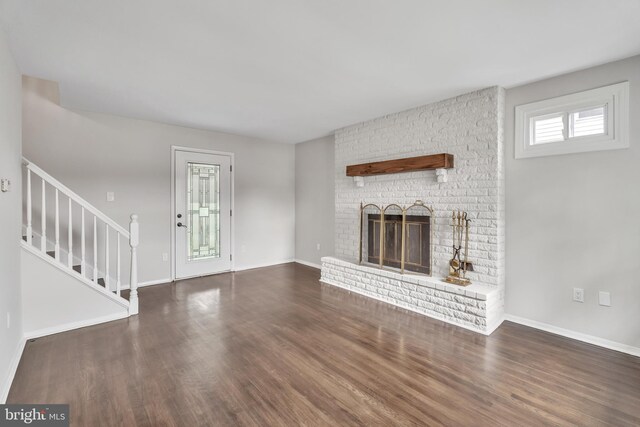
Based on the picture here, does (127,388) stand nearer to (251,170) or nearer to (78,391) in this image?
(78,391)

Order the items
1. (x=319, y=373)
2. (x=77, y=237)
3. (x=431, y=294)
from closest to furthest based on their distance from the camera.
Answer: (x=319, y=373) → (x=431, y=294) → (x=77, y=237)

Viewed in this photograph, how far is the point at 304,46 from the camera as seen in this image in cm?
238

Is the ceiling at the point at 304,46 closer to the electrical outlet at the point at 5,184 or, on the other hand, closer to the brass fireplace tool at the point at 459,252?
the electrical outlet at the point at 5,184

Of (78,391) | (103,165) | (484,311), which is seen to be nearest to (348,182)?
(484,311)

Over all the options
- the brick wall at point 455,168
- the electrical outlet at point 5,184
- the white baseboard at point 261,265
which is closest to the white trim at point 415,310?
the brick wall at point 455,168

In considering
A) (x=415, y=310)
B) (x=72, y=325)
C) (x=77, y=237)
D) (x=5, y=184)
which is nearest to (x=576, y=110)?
(x=415, y=310)

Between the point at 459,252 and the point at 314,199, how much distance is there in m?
3.00

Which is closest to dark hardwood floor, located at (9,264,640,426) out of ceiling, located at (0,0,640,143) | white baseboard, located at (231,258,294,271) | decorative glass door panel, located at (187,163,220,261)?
decorative glass door panel, located at (187,163,220,261)

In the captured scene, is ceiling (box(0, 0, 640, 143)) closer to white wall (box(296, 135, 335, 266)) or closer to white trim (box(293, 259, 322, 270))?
white wall (box(296, 135, 335, 266))

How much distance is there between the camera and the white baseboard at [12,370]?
1859 mm

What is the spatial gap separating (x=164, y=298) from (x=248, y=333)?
1.68m

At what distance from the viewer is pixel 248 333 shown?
2.85 meters

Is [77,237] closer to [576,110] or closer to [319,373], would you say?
[319,373]

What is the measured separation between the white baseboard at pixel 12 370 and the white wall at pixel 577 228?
165 inches
